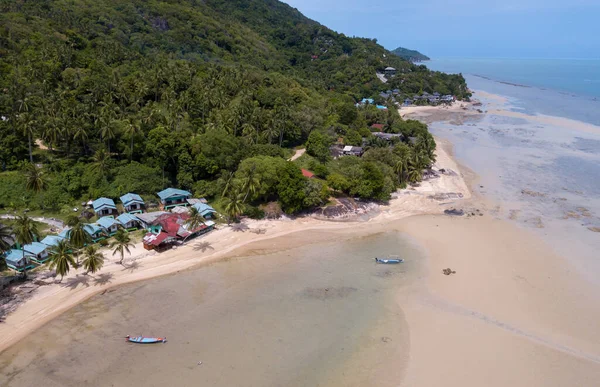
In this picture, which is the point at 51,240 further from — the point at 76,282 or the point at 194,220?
the point at 194,220

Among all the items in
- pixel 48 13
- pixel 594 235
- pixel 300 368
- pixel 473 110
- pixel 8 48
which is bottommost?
pixel 300 368

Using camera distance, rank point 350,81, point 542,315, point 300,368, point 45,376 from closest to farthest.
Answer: point 45,376, point 300,368, point 542,315, point 350,81

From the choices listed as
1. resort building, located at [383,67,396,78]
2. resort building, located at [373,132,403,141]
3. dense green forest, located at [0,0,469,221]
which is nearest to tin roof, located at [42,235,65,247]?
dense green forest, located at [0,0,469,221]

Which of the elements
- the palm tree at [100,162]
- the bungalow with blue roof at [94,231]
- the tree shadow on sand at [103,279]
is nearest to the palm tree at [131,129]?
the palm tree at [100,162]

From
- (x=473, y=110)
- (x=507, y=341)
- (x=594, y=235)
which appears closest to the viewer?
(x=507, y=341)

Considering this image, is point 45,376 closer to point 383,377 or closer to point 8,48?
point 383,377

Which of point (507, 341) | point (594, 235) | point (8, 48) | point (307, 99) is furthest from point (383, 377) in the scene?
point (8, 48)

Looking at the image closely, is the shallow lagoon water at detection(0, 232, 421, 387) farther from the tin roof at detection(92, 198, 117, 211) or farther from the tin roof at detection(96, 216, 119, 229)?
the tin roof at detection(92, 198, 117, 211)
